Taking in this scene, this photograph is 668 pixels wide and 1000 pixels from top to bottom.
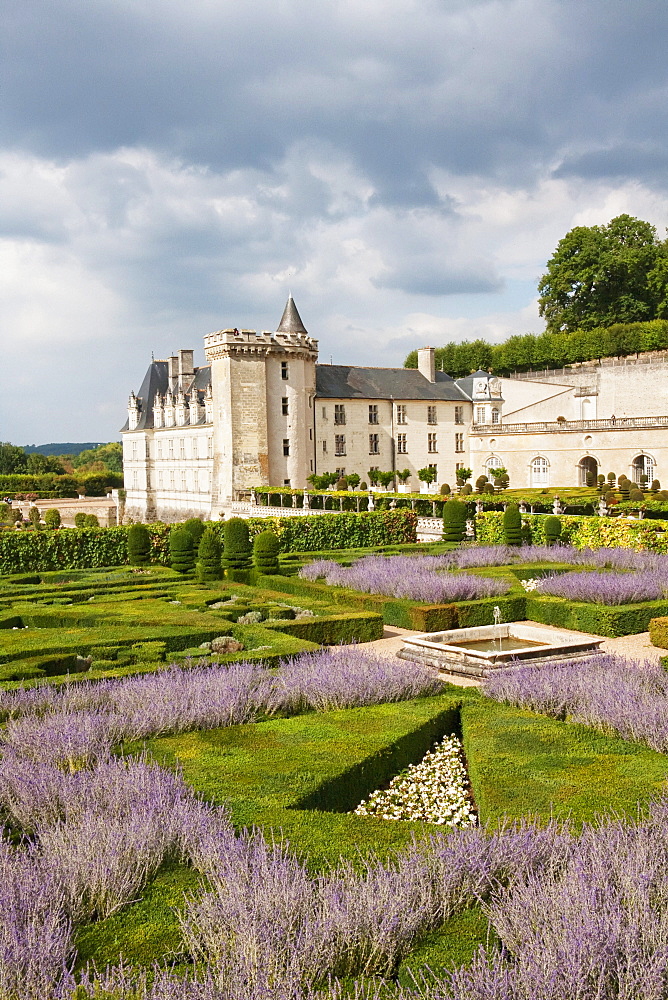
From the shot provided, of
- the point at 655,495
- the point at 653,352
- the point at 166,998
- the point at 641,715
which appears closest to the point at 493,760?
the point at 641,715

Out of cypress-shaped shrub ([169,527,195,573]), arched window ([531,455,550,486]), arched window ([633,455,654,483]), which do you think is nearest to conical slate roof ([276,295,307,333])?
arched window ([531,455,550,486])

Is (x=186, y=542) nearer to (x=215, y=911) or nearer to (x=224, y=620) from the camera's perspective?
(x=224, y=620)

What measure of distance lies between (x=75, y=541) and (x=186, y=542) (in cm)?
356

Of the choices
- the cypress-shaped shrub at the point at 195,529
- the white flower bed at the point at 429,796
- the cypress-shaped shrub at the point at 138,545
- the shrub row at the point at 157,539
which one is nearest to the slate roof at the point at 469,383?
the shrub row at the point at 157,539

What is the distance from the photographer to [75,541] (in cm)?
2152

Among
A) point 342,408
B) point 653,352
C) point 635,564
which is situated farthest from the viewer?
point 653,352

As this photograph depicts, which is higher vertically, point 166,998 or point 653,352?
point 653,352

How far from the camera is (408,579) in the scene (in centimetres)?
1502

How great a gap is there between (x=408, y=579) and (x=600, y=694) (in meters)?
7.38

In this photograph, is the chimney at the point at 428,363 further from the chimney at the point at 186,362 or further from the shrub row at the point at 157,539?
the shrub row at the point at 157,539

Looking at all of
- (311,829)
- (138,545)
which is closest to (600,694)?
(311,829)

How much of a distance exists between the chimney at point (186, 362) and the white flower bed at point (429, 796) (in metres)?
45.5

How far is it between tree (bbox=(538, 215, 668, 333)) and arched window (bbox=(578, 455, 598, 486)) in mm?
16792

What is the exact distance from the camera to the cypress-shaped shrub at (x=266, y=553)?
17.8 m
